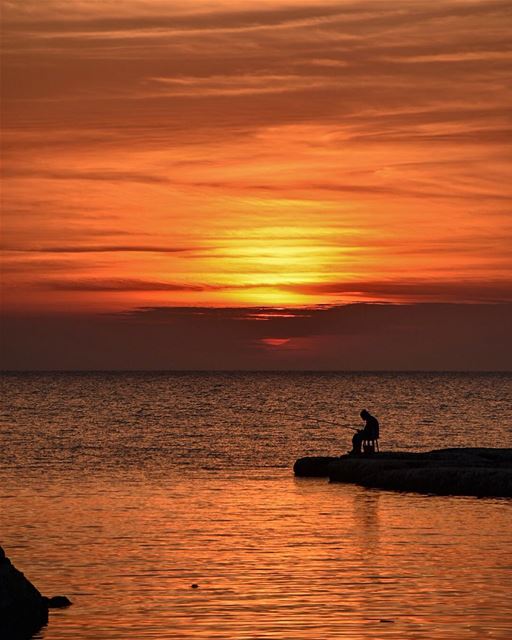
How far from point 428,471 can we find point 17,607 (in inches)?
954

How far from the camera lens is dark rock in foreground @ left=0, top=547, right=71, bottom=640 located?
21438 mm

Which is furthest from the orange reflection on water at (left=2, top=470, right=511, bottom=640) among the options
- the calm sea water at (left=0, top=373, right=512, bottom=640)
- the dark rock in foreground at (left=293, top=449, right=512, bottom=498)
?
the dark rock in foreground at (left=293, top=449, right=512, bottom=498)

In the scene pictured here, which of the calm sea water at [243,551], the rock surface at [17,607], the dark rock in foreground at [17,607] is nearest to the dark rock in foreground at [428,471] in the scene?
the calm sea water at [243,551]

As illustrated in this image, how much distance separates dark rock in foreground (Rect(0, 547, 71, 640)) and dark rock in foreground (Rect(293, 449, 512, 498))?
22555 mm

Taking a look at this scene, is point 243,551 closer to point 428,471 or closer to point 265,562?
point 265,562

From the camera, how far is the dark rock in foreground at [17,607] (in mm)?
21438

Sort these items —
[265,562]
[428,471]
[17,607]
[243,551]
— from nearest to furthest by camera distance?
[17,607]
[265,562]
[243,551]
[428,471]

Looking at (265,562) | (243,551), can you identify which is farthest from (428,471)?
(265,562)

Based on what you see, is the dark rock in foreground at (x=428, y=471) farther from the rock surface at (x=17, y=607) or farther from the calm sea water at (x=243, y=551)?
the rock surface at (x=17, y=607)

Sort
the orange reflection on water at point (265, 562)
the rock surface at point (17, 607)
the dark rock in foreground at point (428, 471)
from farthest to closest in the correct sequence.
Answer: the dark rock in foreground at point (428, 471)
the orange reflection on water at point (265, 562)
the rock surface at point (17, 607)

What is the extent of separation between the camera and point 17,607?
2166 centimetres

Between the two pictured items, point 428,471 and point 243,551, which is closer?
point 243,551

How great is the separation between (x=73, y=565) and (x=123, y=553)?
6.91 ft

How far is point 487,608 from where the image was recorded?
76.6 feet
